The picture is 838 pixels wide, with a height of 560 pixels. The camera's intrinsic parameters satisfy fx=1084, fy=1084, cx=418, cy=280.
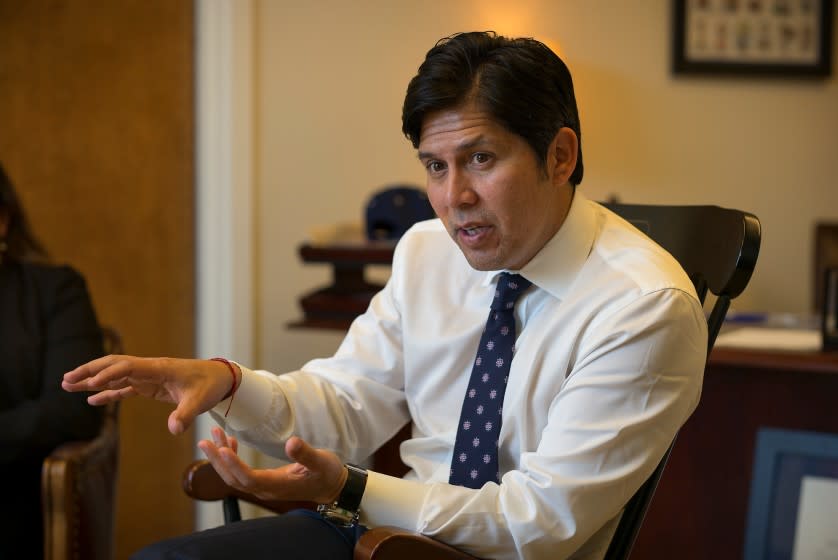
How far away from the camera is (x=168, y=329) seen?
3.36 meters

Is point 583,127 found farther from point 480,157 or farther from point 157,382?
point 157,382

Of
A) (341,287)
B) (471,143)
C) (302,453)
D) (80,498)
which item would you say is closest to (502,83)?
(471,143)

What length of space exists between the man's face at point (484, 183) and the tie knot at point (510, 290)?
0.06 m

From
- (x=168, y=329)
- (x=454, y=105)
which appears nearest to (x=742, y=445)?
(x=454, y=105)

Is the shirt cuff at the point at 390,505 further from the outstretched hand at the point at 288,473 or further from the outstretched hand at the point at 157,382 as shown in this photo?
the outstretched hand at the point at 157,382

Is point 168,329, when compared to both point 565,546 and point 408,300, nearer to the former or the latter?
point 408,300

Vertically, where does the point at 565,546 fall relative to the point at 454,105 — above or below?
below

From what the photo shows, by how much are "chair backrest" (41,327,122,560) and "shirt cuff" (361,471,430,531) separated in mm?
856

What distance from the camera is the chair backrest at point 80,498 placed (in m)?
1.98

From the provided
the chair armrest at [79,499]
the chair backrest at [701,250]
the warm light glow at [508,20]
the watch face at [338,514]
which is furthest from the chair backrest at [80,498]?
the warm light glow at [508,20]

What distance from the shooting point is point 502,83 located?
141cm

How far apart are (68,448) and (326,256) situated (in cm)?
91

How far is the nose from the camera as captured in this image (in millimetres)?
1440

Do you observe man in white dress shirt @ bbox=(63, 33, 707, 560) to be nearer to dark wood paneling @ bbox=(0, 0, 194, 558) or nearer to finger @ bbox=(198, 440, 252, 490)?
finger @ bbox=(198, 440, 252, 490)
